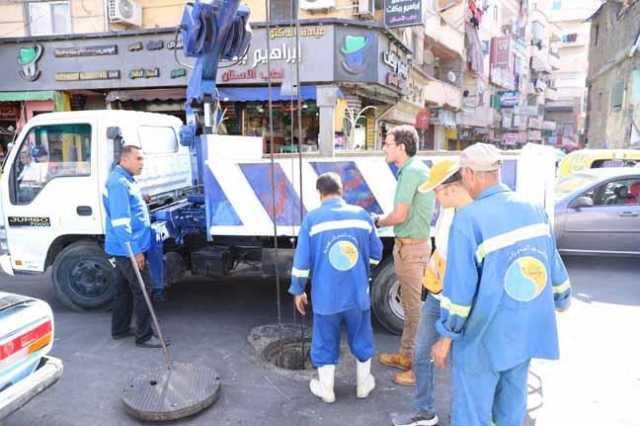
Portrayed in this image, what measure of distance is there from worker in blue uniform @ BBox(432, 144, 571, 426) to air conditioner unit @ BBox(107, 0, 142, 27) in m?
14.3

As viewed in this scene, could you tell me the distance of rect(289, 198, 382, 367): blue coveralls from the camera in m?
3.30

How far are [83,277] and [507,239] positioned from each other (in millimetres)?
4609

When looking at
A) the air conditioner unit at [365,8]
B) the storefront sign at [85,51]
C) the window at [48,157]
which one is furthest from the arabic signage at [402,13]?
the window at [48,157]

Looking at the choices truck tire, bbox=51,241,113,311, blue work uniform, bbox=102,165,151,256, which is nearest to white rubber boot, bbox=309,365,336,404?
blue work uniform, bbox=102,165,151,256

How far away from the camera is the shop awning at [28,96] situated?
15.1 m

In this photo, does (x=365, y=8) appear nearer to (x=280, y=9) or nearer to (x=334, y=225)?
(x=280, y=9)

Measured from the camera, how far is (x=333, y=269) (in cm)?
333

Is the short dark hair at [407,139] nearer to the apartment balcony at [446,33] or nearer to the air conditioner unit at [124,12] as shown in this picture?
the air conditioner unit at [124,12]

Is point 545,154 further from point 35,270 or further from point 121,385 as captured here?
point 35,270

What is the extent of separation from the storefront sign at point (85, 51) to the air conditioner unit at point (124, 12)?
78cm

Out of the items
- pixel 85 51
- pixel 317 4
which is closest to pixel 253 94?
pixel 317 4

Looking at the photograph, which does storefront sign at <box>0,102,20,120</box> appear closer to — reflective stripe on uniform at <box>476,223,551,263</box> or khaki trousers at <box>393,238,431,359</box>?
khaki trousers at <box>393,238,431,359</box>

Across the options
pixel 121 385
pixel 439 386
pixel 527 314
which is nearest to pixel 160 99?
pixel 121 385

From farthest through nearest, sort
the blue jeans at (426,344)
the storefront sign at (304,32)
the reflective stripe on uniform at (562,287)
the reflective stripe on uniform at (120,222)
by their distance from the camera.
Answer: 1. the storefront sign at (304,32)
2. the reflective stripe on uniform at (120,222)
3. the blue jeans at (426,344)
4. the reflective stripe on uniform at (562,287)
